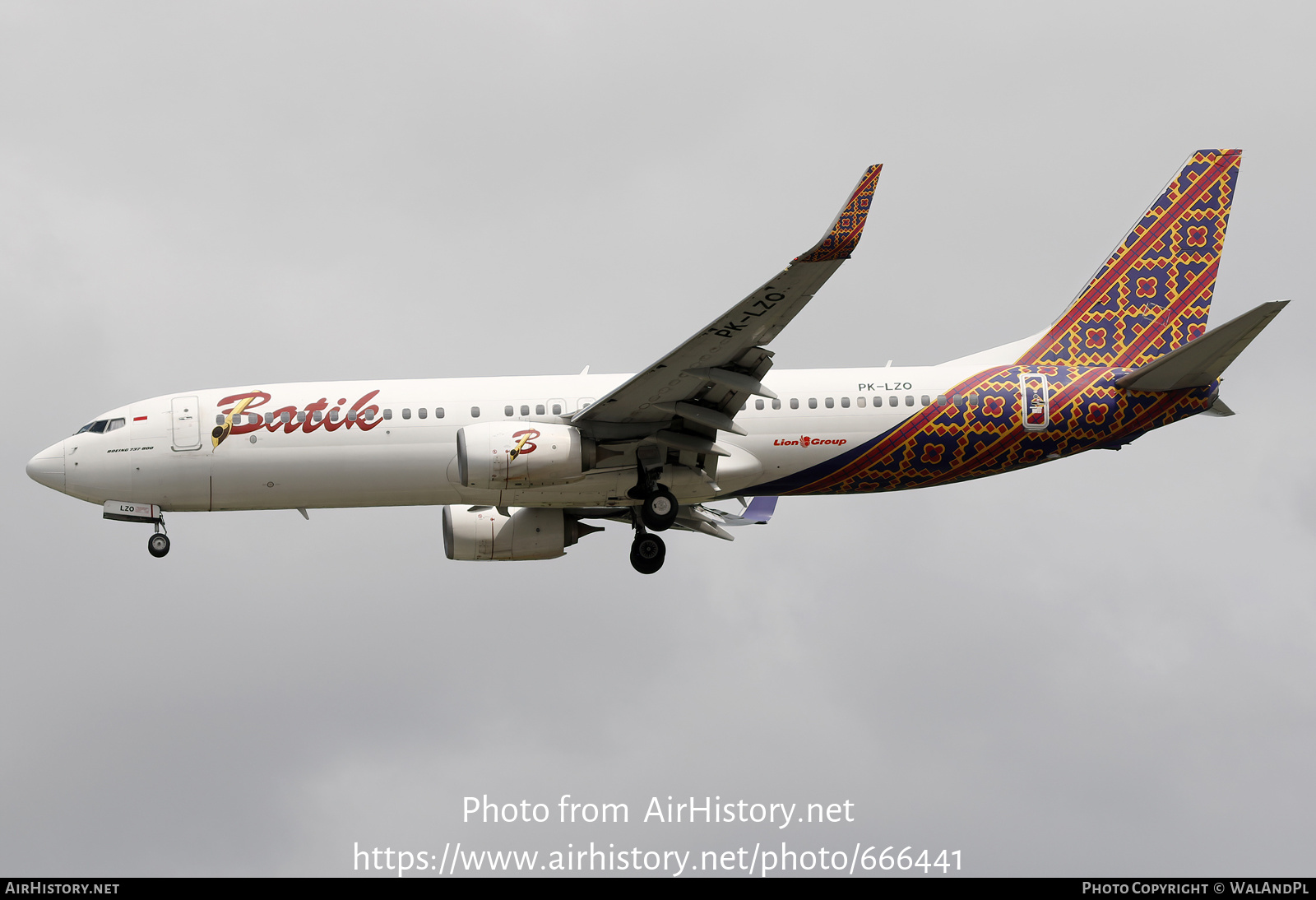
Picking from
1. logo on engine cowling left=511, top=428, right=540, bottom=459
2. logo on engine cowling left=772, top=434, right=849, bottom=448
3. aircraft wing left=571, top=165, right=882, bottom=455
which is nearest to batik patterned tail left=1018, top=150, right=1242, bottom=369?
logo on engine cowling left=772, top=434, right=849, bottom=448

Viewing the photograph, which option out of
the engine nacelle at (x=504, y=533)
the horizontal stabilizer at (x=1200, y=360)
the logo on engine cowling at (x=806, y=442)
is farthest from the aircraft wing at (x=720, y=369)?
the horizontal stabilizer at (x=1200, y=360)

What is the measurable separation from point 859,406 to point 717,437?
2.96m

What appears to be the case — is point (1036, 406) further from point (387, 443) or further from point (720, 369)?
point (387, 443)

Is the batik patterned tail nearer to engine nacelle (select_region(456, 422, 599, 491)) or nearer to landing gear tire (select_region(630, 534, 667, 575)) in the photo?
landing gear tire (select_region(630, 534, 667, 575))

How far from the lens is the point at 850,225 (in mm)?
24922

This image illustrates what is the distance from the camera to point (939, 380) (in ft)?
106

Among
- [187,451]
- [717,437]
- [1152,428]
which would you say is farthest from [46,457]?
[1152,428]

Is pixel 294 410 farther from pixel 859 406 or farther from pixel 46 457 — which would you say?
pixel 859 406

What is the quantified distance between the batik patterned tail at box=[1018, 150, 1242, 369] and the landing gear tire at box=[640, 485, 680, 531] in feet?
27.3

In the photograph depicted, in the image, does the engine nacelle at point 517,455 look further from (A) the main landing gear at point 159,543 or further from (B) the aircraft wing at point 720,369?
(A) the main landing gear at point 159,543

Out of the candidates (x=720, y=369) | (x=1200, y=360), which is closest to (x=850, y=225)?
(x=720, y=369)

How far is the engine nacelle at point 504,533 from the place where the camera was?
1355 inches

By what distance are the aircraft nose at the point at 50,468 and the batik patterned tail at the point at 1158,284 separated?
20015mm

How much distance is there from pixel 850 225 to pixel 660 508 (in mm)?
8402
